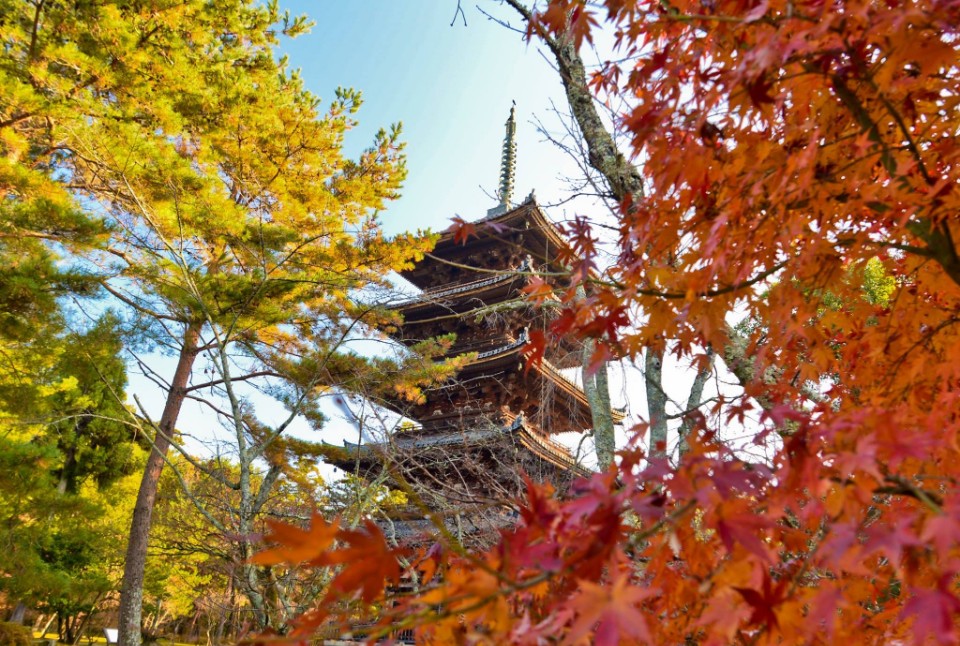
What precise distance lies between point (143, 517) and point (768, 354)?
8.59m

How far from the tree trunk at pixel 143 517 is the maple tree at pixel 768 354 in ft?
20.6

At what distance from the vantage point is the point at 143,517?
786cm

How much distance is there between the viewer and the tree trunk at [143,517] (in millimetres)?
7172

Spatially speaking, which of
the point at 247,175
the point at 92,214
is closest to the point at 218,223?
the point at 92,214

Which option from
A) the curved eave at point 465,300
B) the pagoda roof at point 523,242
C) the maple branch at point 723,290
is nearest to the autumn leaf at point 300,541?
the maple branch at point 723,290

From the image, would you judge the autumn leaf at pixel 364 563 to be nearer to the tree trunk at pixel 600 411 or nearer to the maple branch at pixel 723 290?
the maple branch at pixel 723 290

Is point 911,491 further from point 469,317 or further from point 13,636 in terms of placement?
point 13,636

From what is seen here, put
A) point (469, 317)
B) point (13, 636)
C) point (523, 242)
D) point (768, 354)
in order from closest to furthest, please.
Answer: point (768, 354) → point (13, 636) → point (469, 317) → point (523, 242)

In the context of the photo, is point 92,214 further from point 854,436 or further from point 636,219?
point 854,436

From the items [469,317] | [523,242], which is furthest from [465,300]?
[523,242]

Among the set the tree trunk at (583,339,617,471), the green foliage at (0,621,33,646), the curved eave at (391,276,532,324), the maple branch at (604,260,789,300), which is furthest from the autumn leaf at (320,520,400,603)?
the green foliage at (0,621,33,646)

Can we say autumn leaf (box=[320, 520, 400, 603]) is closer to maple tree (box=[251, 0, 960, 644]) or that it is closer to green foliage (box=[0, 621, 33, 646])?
maple tree (box=[251, 0, 960, 644])

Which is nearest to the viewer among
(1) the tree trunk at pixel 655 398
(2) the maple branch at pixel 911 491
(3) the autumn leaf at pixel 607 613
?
(3) the autumn leaf at pixel 607 613

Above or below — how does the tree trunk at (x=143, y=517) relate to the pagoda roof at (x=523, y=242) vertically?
below
